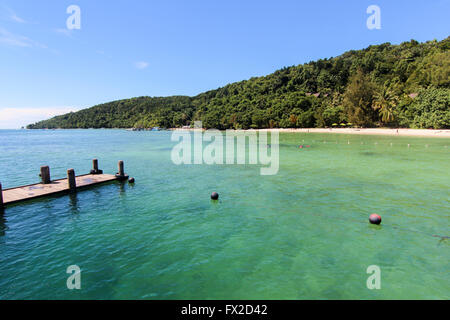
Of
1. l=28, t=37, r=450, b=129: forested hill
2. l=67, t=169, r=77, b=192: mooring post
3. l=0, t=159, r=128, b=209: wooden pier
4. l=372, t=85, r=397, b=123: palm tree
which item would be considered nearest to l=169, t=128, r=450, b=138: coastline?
l=28, t=37, r=450, b=129: forested hill

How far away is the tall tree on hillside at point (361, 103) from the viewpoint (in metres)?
87.5

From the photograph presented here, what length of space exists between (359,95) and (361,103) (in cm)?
365

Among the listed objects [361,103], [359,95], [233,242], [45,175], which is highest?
[359,95]

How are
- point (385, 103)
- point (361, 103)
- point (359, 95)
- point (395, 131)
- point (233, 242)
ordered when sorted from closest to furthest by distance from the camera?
point (233, 242) → point (395, 131) → point (385, 103) → point (361, 103) → point (359, 95)

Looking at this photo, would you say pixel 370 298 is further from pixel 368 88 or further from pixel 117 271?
pixel 368 88

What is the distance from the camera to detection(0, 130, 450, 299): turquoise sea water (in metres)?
8.20

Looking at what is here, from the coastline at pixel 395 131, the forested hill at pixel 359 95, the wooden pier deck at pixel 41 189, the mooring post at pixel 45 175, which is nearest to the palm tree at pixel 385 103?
the forested hill at pixel 359 95

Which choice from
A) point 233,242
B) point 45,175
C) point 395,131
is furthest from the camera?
point 395,131

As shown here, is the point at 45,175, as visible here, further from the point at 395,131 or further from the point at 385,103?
the point at 385,103

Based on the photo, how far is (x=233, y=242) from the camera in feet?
37.2

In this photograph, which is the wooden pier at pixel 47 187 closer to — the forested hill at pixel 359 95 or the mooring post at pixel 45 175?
the mooring post at pixel 45 175

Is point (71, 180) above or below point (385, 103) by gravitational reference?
below

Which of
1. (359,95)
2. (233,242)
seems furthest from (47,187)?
(359,95)
